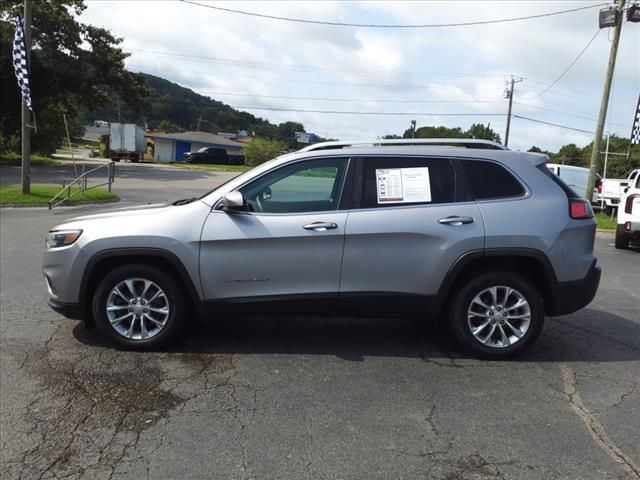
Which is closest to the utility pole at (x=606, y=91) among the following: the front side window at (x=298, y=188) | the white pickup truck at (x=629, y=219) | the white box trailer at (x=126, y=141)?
the white pickup truck at (x=629, y=219)

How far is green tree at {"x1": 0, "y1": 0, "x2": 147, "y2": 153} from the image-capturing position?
35.1m

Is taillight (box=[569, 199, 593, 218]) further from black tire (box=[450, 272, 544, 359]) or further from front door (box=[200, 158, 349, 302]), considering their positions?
front door (box=[200, 158, 349, 302])

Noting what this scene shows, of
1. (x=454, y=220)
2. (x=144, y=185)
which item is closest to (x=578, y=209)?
(x=454, y=220)

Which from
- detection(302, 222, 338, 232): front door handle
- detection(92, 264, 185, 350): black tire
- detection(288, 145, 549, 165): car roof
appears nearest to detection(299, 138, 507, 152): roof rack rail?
detection(288, 145, 549, 165): car roof

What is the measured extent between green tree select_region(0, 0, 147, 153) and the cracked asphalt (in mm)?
35588

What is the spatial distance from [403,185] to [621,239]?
921 centimetres

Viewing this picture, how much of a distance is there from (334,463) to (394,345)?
6.66ft

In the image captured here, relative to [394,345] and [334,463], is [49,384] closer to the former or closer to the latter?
[334,463]

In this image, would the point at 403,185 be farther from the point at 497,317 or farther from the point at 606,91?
the point at 606,91

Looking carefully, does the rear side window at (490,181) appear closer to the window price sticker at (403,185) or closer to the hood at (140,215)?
the window price sticker at (403,185)

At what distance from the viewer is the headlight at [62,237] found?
4.77 metres

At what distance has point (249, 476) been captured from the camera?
305 cm

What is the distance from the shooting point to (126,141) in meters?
49.9

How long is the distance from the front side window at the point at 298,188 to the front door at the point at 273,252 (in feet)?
0.05
